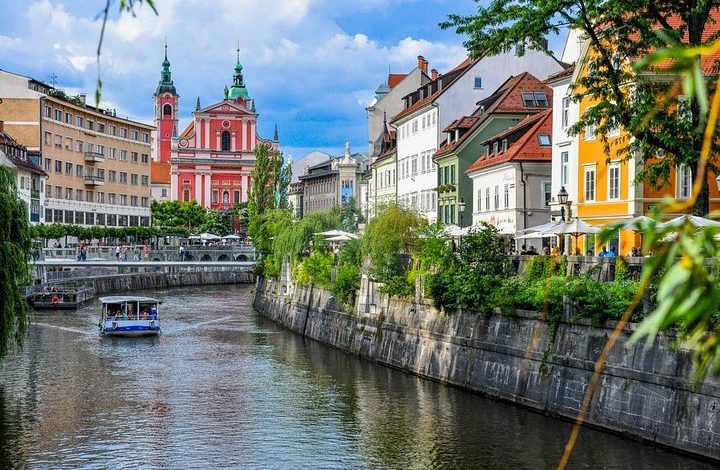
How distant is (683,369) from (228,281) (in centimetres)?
8824

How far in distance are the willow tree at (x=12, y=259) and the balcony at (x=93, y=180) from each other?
8679cm

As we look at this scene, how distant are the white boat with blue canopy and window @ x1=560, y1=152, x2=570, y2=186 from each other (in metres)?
21.3

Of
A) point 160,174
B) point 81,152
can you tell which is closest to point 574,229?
point 81,152

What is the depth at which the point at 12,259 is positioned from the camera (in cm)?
2845

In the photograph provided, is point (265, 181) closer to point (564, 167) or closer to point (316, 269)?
point (316, 269)

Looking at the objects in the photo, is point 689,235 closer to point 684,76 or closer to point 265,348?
point 684,76

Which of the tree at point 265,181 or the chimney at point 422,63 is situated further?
the tree at point 265,181

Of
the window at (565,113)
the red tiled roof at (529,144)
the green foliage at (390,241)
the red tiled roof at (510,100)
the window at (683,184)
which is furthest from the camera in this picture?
the red tiled roof at (510,100)

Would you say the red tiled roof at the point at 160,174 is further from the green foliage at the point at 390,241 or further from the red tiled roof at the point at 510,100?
the green foliage at the point at 390,241

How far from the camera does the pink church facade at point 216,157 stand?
15188cm

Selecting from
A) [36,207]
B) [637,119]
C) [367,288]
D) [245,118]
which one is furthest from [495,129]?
[245,118]

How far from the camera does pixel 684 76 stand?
3537 millimetres

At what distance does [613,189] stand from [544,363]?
616 inches

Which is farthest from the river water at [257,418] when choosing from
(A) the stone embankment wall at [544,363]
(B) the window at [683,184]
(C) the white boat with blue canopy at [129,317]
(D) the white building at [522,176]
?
(D) the white building at [522,176]
